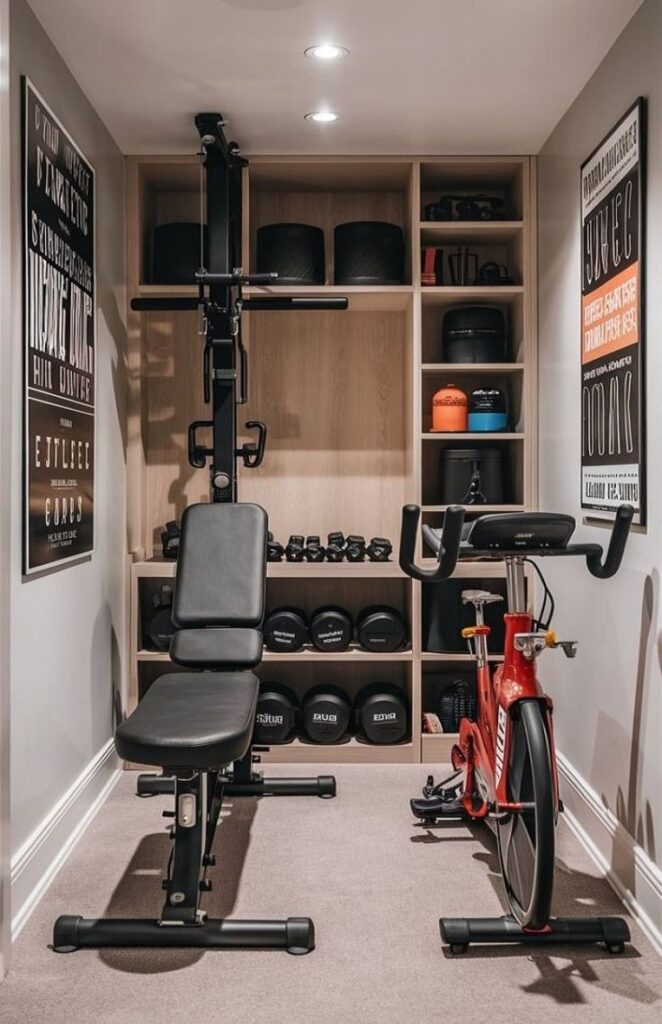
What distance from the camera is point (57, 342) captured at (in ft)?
9.76

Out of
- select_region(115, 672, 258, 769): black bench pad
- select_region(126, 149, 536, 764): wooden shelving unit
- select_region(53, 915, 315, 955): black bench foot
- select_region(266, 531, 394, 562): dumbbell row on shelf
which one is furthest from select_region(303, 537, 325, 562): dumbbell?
select_region(53, 915, 315, 955): black bench foot

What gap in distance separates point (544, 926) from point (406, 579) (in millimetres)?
2064

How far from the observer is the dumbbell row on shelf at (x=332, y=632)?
159 inches

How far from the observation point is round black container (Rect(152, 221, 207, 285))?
13.4 feet

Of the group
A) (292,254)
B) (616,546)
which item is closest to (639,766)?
(616,546)

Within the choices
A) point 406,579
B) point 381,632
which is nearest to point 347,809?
point 381,632

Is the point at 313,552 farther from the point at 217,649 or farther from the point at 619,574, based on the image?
the point at 619,574

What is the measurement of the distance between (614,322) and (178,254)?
208 centimetres

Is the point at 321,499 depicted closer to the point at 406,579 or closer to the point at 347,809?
the point at 406,579

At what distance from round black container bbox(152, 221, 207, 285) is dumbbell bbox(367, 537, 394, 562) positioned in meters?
1.45

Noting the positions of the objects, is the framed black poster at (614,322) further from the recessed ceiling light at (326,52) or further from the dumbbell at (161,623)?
the dumbbell at (161,623)

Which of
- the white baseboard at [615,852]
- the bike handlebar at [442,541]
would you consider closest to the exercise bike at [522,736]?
the bike handlebar at [442,541]

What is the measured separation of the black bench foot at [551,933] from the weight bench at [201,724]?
39cm

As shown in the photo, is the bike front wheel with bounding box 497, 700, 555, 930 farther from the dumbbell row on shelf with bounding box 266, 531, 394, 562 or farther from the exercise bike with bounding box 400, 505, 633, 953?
the dumbbell row on shelf with bounding box 266, 531, 394, 562
